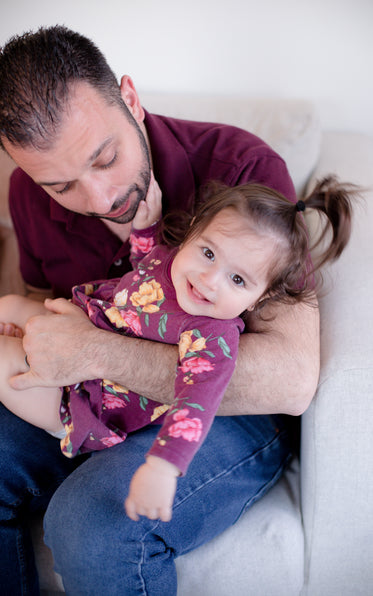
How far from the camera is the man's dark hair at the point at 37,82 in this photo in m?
0.93

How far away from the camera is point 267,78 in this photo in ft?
5.18

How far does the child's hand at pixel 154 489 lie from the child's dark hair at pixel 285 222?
416mm

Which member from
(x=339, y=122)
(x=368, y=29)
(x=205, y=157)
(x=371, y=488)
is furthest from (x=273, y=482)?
(x=368, y=29)

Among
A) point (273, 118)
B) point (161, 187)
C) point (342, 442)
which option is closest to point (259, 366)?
point (342, 442)

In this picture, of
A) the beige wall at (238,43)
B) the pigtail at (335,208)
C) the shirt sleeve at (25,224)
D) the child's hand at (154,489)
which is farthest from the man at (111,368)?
the beige wall at (238,43)

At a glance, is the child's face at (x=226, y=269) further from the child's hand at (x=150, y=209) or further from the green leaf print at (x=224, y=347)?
the child's hand at (x=150, y=209)

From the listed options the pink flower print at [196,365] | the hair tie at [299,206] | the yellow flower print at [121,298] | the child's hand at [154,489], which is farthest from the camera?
the yellow flower print at [121,298]

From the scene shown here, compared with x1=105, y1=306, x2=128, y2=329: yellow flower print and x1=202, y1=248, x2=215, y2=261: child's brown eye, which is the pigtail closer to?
x1=202, y1=248, x2=215, y2=261: child's brown eye

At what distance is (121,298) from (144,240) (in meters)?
0.18

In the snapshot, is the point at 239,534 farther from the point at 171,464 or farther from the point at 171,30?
the point at 171,30

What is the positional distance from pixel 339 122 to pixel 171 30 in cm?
66

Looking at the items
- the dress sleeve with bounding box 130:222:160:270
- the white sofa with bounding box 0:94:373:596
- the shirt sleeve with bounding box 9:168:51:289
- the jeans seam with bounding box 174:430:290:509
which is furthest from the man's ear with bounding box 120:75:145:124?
the jeans seam with bounding box 174:430:290:509

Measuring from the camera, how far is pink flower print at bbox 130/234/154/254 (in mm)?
1139

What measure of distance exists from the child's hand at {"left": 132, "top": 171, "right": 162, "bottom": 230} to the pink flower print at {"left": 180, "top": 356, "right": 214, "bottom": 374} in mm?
418
